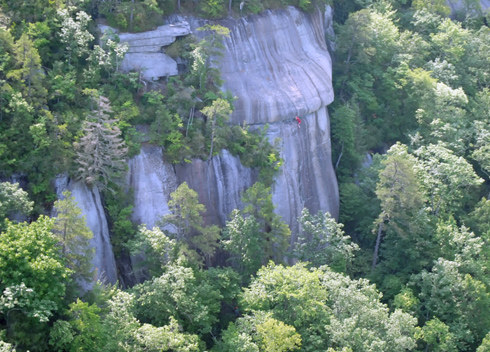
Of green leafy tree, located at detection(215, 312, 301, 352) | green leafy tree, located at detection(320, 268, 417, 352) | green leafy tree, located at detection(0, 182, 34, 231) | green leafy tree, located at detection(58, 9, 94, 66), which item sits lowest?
green leafy tree, located at detection(320, 268, 417, 352)

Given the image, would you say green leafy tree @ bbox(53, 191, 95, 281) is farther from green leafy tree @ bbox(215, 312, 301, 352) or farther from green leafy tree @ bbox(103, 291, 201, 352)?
green leafy tree @ bbox(215, 312, 301, 352)

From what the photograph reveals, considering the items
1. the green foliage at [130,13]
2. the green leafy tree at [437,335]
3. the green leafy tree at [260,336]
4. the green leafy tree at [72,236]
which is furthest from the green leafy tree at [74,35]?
the green leafy tree at [437,335]

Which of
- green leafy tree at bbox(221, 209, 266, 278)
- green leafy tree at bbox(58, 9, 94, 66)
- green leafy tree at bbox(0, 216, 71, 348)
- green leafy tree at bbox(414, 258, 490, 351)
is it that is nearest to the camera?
green leafy tree at bbox(0, 216, 71, 348)

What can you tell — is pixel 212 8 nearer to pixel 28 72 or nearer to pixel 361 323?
pixel 28 72

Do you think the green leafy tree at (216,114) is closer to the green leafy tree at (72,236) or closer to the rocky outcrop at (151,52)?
the rocky outcrop at (151,52)

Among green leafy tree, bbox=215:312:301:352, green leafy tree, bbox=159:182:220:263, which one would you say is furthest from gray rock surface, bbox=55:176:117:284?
green leafy tree, bbox=215:312:301:352

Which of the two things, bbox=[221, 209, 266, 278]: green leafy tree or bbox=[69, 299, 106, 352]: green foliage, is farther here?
bbox=[221, 209, 266, 278]: green leafy tree

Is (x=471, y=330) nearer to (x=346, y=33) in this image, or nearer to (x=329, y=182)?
(x=329, y=182)
